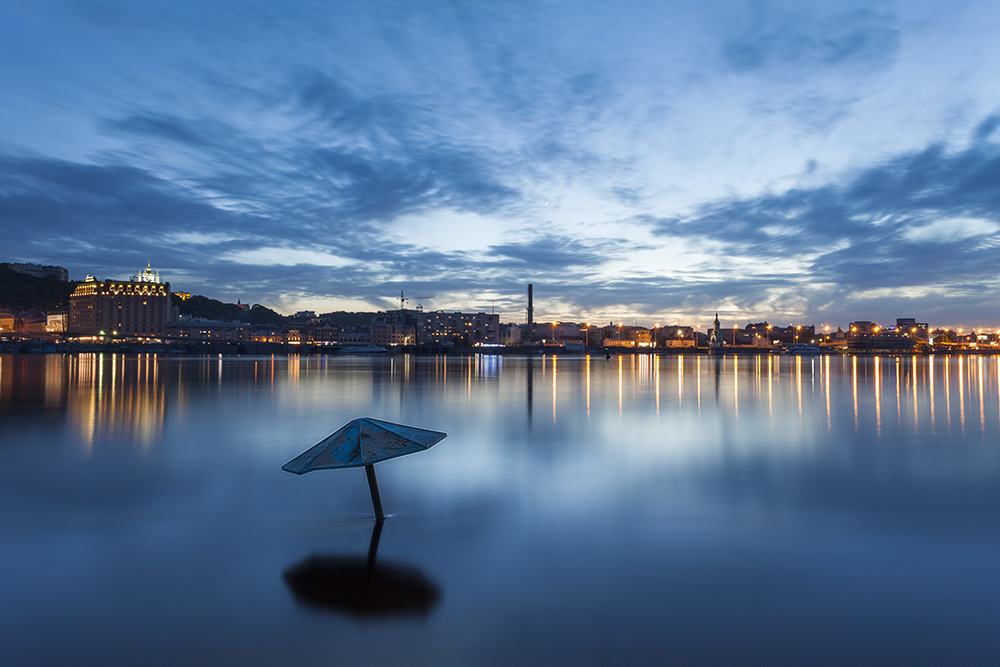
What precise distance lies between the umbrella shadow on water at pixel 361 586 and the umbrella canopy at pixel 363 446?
3.77 feet

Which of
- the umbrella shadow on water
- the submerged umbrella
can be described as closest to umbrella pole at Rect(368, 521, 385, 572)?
the umbrella shadow on water

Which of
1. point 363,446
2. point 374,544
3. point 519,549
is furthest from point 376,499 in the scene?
point 519,549

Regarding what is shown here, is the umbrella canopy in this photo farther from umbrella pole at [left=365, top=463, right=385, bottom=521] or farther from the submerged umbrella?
umbrella pole at [left=365, top=463, right=385, bottom=521]

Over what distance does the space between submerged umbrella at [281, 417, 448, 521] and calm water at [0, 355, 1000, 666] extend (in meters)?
1.10

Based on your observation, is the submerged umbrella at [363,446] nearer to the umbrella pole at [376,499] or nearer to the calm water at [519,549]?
the umbrella pole at [376,499]

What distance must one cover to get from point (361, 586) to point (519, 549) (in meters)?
2.13

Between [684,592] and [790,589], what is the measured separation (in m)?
1.16

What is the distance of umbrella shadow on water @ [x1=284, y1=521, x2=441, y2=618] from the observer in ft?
19.9

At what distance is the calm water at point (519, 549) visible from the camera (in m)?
5.36

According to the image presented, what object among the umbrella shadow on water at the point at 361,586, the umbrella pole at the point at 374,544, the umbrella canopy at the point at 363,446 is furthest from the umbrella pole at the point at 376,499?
the umbrella shadow on water at the point at 361,586

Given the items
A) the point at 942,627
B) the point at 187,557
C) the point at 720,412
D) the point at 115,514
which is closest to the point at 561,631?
the point at 942,627

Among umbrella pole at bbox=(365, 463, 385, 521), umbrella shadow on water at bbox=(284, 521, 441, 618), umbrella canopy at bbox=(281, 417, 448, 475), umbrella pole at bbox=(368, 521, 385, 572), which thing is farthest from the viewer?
umbrella pole at bbox=(365, 463, 385, 521)

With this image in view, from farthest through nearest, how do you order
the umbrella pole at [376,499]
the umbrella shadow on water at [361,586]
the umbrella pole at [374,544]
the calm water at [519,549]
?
the umbrella pole at [376,499], the umbrella pole at [374,544], the umbrella shadow on water at [361,586], the calm water at [519,549]

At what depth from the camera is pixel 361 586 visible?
6.58m
